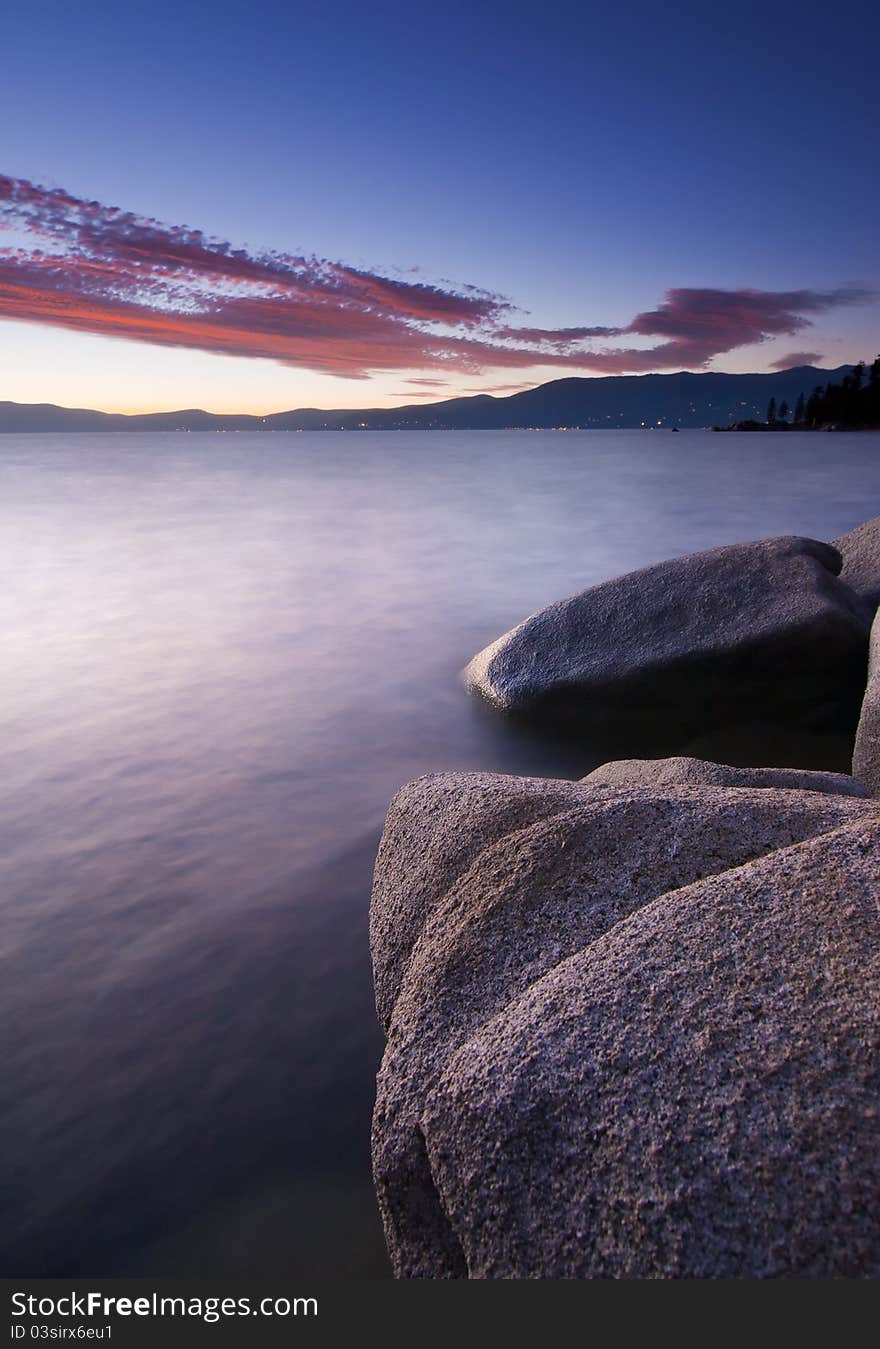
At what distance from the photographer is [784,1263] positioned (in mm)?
1472

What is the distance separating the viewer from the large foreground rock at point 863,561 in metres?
7.04

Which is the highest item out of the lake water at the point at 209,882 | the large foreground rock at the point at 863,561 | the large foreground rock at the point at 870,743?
the large foreground rock at the point at 863,561

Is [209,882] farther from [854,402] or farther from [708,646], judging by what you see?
[854,402]

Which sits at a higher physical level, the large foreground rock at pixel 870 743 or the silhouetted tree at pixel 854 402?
the silhouetted tree at pixel 854 402

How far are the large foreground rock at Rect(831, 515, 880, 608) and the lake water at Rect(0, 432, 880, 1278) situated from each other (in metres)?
2.95

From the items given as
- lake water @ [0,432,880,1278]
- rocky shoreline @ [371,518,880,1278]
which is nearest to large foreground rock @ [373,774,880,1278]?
rocky shoreline @ [371,518,880,1278]

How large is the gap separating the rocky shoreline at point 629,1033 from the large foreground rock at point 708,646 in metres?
3.33

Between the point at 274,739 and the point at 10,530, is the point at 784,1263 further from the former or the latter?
the point at 10,530

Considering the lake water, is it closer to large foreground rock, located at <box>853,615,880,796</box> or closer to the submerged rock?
the submerged rock

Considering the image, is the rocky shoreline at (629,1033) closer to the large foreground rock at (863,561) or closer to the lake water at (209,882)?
the lake water at (209,882)

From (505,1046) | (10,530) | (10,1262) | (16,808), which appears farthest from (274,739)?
(10,530)

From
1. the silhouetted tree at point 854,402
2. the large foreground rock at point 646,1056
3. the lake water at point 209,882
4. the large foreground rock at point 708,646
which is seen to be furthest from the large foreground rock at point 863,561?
the silhouetted tree at point 854,402

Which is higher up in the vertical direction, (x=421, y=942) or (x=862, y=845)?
(x=862, y=845)

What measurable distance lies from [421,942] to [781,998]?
1220 mm
